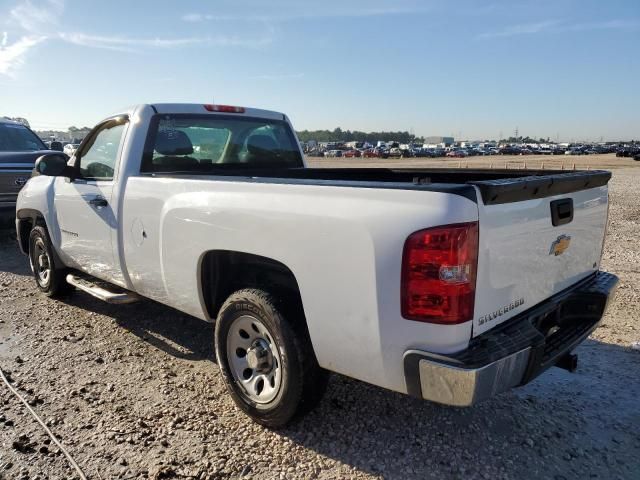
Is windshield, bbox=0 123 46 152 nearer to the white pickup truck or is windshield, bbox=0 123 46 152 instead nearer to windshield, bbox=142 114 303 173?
the white pickup truck

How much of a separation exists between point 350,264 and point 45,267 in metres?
4.57

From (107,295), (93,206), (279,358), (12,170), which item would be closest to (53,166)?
(93,206)

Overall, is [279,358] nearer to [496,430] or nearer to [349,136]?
[496,430]

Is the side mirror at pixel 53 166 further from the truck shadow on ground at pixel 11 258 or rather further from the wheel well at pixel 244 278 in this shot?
the truck shadow on ground at pixel 11 258

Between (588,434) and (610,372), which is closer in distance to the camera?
(588,434)

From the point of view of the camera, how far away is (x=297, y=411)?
2.85 meters

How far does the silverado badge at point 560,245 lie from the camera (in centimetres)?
272

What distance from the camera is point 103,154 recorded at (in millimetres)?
4430

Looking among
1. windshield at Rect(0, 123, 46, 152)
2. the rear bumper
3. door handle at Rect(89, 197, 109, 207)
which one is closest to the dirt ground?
the rear bumper

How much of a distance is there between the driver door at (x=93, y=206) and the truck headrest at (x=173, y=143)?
12.2 inches

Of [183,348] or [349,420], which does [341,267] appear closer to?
[349,420]

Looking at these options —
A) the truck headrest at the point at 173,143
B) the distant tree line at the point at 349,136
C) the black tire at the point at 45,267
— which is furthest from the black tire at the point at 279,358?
the distant tree line at the point at 349,136

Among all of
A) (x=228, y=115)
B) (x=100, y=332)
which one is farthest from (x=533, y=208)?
(x=100, y=332)

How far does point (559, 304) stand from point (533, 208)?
0.70 m
